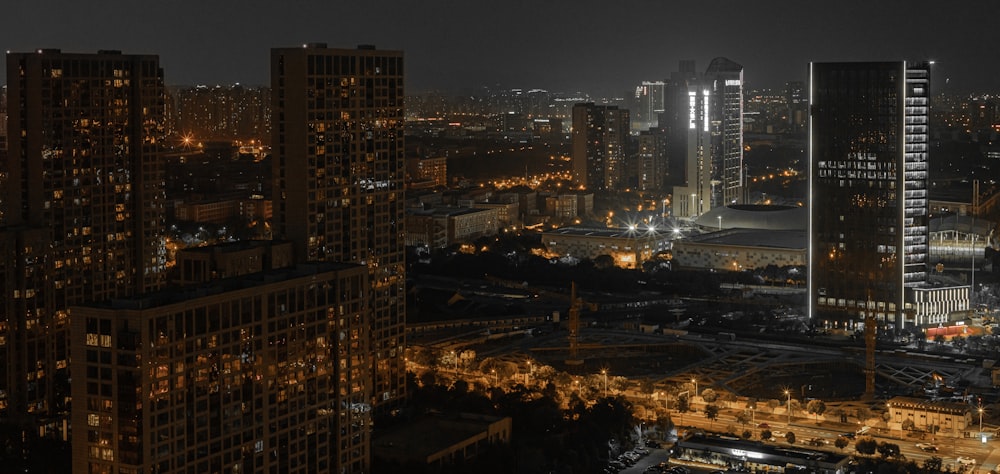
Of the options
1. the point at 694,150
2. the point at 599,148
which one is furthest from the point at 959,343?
the point at 599,148

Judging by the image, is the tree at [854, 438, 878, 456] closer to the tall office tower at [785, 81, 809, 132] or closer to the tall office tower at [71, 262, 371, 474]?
the tall office tower at [71, 262, 371, 474]

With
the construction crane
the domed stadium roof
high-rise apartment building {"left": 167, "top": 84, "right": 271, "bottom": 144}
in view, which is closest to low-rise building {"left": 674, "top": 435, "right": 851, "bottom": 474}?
the construction crane

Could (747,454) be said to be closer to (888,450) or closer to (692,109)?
(888,450)

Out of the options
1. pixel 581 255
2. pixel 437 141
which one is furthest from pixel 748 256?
pixel 437 141

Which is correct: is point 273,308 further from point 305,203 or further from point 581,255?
point 581,255

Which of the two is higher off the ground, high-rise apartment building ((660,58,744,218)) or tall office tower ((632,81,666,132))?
tall office tower ((632,81,666,132))

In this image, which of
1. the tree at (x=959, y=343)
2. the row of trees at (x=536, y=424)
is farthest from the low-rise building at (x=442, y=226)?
the row of trees at (x=536, y=424)
